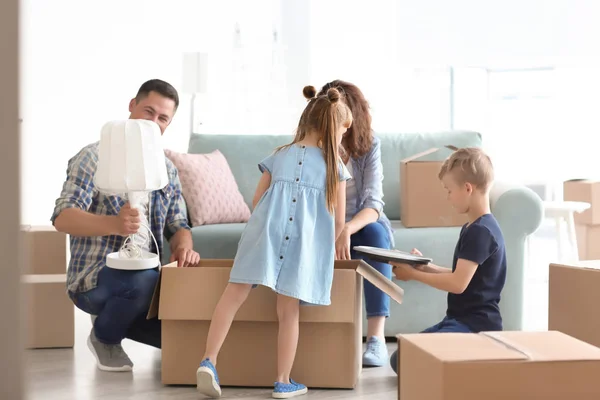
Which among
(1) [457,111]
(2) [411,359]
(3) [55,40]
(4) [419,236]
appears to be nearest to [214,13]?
(3) [55,40]

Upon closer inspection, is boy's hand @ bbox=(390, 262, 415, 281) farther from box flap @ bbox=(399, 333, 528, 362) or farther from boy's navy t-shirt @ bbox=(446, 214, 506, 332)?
box flap @ bbox=(399, 333, 528, 362)

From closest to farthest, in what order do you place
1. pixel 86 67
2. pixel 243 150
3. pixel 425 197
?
pixel 425 197
pixel 243 150
pixel 86 67

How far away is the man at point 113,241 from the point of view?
2.25 metres

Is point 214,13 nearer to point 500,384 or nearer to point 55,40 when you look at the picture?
point 55,40

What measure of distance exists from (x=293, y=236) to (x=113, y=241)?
0.65 metres

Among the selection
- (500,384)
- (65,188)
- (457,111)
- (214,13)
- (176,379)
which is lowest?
(176,379)

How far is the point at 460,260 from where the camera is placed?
2.04 metres

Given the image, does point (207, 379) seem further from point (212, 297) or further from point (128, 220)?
point (128, 220)

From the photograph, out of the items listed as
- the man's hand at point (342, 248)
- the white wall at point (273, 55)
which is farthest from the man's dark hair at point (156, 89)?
the white wall at point (273, 55)

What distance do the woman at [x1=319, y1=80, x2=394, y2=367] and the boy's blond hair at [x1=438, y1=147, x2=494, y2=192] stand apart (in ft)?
1.43

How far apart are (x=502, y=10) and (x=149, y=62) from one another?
10.3ft

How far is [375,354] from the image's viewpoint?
246 centimetres

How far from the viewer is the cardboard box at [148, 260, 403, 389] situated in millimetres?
2111

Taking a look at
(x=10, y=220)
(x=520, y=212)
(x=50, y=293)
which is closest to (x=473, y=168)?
(x=520, y=212)
